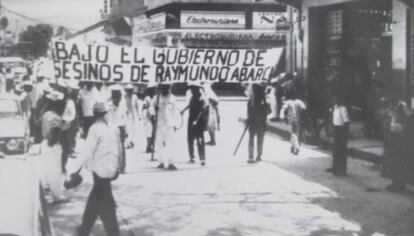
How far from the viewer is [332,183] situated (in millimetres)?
7020

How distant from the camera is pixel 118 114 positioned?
21.4 ft

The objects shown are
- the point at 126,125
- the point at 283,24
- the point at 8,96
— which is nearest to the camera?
the point at 8,96

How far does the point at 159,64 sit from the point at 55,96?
1.13 meters

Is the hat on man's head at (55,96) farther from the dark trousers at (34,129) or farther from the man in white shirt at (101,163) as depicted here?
the man in white shirt at (101,163)

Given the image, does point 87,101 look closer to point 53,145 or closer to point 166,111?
point 53,145

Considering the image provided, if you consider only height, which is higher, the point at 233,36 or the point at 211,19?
the point at 211,19

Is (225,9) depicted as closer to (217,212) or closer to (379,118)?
(217,212)

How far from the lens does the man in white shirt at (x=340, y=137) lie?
23.5ft

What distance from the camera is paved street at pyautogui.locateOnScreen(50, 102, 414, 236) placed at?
5650 mm

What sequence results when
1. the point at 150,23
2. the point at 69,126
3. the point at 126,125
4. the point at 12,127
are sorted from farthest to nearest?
1. the point at 126,125
2. the point at 69,126
3. the point at 150,23
4. the point at 12,127

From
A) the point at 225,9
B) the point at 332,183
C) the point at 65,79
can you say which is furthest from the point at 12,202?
the point at 332,183

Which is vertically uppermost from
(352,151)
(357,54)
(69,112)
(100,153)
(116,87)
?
(357,54)

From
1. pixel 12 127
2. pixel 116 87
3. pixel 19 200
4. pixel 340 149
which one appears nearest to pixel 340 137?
pixel 340 149

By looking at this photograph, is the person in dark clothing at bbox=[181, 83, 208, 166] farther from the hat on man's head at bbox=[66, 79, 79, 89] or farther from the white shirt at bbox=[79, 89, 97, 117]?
the hat on man's head at bbox=[66, 79, 79, 89]
